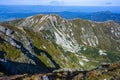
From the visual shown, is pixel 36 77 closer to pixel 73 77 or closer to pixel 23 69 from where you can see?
pixel 73 77

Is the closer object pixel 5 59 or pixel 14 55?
pixel 5 59

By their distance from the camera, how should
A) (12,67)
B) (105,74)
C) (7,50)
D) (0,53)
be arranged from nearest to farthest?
(105,74) < (12,67) < (0,53) < (7,50)

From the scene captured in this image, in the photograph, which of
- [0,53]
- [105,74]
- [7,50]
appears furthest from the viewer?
[7,50]

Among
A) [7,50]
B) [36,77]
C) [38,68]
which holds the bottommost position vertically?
[38,68]

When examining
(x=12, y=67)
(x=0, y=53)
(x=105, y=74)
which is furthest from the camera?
(x=0, y=53)

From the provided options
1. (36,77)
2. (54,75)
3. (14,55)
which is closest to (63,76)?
(54,75)

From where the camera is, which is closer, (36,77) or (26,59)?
(36,77)

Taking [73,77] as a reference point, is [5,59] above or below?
below

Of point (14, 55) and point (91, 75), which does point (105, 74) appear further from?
point (14, 55)

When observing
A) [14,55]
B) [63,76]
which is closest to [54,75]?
[63,76]
